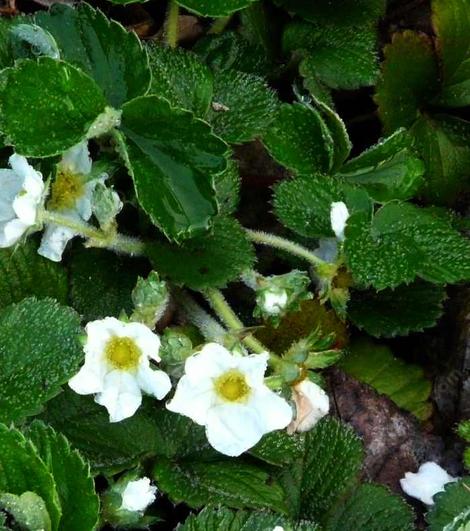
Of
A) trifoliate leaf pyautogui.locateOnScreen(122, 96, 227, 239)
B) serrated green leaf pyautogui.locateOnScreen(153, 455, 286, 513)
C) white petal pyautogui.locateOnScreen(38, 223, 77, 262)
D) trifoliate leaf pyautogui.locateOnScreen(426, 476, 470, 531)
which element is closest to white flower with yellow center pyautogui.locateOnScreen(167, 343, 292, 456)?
serrated green leaf pyautogui.locateOnScreen(153, 455, 286, 513)

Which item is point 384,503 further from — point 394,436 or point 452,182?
point 452,182

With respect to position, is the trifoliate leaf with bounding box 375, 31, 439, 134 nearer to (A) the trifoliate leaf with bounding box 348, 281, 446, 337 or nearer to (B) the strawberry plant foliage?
(B) the strawberry plant foliage

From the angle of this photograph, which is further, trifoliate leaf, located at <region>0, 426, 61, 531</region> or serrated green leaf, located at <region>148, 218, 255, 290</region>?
serrated green leaf, located at <region>148, 218, 255, 290</region>

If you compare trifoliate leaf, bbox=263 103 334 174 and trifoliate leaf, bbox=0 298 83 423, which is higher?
trifoliate leaf, bbox=263 103 334 174

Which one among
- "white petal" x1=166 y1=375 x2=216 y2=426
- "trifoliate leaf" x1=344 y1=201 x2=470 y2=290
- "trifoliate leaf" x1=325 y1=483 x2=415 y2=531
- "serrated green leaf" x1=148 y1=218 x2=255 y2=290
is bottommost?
"trifoliate leaf" x1=325 y1=483 x2=415 y2=531

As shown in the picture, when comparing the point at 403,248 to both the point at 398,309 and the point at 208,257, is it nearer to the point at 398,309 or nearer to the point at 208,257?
the point at 398,309

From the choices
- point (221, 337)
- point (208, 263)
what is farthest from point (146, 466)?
point (208, 263)

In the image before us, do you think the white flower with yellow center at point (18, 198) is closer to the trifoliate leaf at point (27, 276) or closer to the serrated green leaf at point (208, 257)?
the trifoliate leaf at point (27, 276)
